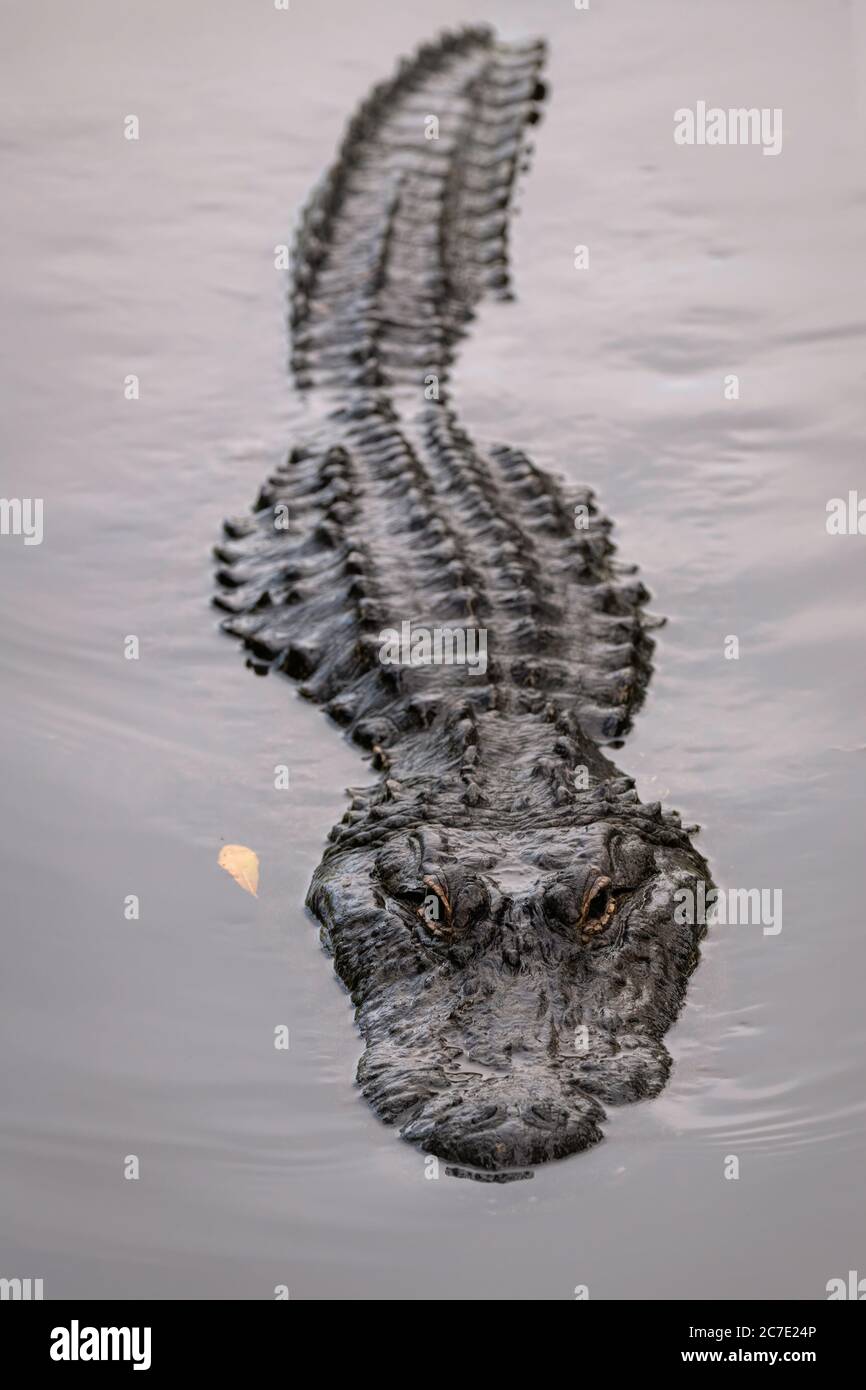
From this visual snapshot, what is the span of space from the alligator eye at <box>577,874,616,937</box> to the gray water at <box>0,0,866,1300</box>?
43cm

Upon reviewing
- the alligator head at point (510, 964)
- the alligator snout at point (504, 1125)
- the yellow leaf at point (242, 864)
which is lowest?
the alligator snout at point (504, 1125)

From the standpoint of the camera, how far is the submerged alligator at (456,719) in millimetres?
5625

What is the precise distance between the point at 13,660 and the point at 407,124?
821 cm

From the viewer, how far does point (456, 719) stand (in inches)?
291

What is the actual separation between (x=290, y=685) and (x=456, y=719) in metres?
1.31

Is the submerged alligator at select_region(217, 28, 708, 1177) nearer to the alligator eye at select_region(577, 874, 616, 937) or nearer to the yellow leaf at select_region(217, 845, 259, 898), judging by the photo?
the alligator eye at select_region(577, 874, 616, 937)

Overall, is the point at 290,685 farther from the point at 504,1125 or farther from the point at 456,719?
the point at 504,1125

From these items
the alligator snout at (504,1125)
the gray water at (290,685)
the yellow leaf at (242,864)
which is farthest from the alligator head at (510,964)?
the yellow leaf at (242,864)

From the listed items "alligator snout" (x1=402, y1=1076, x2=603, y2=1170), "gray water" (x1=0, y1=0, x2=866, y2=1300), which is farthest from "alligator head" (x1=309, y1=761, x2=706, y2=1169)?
"gray water" (x1=0, y1=0, x2=866, y2=1300)

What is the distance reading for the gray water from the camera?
519 centimetres

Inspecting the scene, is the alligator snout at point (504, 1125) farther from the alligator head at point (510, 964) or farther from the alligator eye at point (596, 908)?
the alligator eye at point (596, 908)

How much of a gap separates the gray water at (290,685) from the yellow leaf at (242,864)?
0.17ft

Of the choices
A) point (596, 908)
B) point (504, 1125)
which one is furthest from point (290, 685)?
point (504, 1125)
